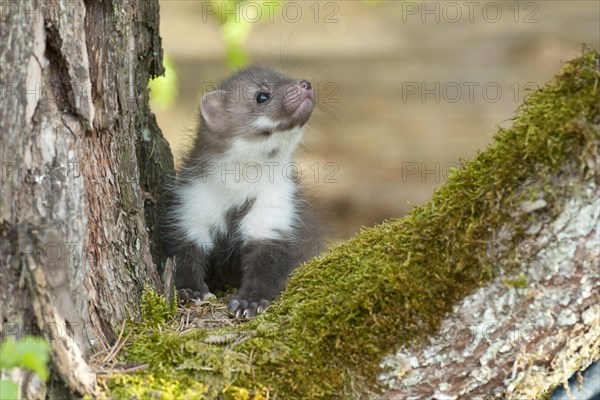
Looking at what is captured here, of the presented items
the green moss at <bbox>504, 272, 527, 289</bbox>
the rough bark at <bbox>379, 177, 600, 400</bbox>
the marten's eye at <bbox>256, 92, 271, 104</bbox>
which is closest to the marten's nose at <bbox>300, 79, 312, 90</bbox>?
the marten's eye at <bbox>256, 92, 271, 104</bbox>

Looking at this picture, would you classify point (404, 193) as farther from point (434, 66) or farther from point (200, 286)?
point (200, 286)

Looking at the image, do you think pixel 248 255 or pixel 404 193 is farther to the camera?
pixel 404 193

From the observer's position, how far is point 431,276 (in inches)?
128

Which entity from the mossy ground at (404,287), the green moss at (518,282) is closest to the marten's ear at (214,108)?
the mossy ground at (404,287)

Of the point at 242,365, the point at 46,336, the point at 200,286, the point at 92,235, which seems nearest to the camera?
the point at 46,336

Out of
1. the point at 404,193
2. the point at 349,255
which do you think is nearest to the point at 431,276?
the point at 349,255

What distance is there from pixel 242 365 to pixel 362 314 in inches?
21.8

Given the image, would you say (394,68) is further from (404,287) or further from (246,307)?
(404,287)

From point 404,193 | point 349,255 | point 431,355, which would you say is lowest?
point 404,193

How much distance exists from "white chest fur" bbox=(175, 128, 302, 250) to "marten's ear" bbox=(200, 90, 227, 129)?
249 millimetres

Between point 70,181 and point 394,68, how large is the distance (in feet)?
27.7

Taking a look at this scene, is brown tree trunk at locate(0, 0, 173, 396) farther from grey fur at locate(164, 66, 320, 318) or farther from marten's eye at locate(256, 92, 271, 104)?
marten's eye at locate(256, 92, 271, 104)

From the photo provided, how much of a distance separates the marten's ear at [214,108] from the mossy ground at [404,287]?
2268mm

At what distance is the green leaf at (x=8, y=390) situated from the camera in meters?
2.67
